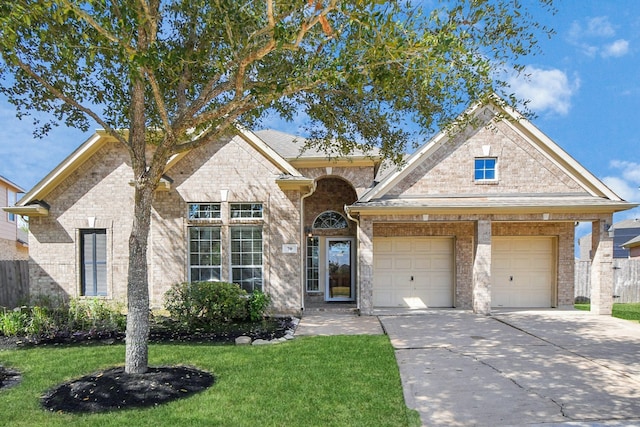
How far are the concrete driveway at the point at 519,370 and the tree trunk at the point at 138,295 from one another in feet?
13.0

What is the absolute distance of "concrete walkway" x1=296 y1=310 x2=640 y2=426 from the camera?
4441 mm

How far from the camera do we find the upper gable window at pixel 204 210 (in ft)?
36.0

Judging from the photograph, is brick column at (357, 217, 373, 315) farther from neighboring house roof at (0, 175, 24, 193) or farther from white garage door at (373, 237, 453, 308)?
neighboring house roof at (0, 175, 24, 193)

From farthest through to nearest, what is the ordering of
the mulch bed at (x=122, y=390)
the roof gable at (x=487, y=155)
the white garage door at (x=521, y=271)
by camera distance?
the white garage door at (x=521, y=271), the roof gable at (x=487, y=155), the mulch bed at (x=122, y=390)

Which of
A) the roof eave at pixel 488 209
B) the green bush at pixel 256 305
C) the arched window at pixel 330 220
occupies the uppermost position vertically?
the roof eave at pixel 488 209

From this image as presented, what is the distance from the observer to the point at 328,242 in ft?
43.6

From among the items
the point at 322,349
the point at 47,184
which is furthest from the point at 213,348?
the point at 47,184

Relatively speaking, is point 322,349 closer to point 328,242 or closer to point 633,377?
point 633,377

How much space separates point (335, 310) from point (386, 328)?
116 inches

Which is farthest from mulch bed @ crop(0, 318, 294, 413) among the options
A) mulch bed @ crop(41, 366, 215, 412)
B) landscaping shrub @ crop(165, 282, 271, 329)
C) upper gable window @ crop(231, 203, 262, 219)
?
upper gable window @ crop(231, 203, 262, 219)

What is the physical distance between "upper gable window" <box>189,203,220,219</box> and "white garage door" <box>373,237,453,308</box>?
5.10m

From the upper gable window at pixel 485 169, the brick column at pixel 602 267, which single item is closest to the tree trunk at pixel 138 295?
the upper gable window at pixel 485 169

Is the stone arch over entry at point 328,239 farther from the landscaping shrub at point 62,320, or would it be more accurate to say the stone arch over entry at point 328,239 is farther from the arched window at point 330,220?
the landscaping shrub at point 62,320

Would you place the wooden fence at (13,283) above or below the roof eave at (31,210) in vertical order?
below
